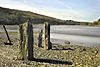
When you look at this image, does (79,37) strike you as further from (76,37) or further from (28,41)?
(28,41)

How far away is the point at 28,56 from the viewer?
18297 mm

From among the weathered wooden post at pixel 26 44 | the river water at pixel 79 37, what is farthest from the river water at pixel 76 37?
the weathered wooden post at pixel 26 44

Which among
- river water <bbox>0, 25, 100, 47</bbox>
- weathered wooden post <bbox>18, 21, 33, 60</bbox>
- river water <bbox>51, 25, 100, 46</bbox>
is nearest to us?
weathered wooden post <bbox>18, 21, 33, 60</bbox>

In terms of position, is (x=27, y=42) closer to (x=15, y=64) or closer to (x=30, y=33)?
(x=30, y=33)

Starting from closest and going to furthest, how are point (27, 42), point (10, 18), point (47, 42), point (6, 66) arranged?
point (6, 66), point (27, 42), point (47, 42), point (10, 18)

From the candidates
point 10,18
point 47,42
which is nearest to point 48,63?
point 47,42

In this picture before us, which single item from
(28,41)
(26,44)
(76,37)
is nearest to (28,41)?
(28,41)

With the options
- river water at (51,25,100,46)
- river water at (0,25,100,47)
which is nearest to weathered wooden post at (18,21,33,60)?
river water at (0,25,100,47)

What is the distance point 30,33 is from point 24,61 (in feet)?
7.22

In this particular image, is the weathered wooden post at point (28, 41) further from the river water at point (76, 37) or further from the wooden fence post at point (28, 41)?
the river water at point (76, 37)

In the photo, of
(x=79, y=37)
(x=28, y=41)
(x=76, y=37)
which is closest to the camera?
(x=28, y=41)

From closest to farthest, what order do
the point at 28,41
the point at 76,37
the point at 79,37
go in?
the point at 28,41
the point at 76,37
the point at 79,37

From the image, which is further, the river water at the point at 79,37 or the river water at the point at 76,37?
the river water at the point at 79,37

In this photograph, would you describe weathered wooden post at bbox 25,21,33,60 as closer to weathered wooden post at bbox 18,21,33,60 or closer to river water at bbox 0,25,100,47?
weathered wooden post at bbox 18,21,33,60
